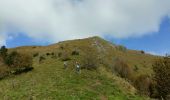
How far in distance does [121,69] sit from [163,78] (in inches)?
527

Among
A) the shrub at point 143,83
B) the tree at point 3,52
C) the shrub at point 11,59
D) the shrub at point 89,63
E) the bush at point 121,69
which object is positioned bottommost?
the shrub at point 143,83

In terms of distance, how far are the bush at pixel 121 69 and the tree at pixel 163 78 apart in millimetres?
10368

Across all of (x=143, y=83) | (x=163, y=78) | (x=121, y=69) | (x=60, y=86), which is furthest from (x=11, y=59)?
(x=163, y=78)

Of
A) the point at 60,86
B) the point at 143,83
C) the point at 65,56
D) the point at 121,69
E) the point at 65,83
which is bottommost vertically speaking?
the point at 143,83

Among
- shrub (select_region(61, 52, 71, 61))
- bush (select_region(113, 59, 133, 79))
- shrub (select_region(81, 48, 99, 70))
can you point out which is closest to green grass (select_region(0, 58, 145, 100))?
shrub (select_region(81, 48, 99, 70))

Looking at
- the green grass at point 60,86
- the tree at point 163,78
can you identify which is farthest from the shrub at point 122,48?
the green grass at point 60,86

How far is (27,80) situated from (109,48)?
36.2m

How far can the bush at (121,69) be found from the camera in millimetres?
82500

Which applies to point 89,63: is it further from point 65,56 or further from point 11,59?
point 11,59

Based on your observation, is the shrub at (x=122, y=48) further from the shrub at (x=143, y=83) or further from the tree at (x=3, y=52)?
the tree at (x=3, y=52)

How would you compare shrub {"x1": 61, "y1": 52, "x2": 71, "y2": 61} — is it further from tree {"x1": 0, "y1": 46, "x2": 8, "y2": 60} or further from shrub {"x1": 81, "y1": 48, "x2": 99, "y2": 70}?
tree {"x1": 0, "y1": 46, "x2": 8, "y2": 60}

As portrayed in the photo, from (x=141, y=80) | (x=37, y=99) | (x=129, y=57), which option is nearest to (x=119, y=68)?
(x=141, y=80)

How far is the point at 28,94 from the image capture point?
195 ft

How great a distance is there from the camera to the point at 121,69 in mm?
83875
